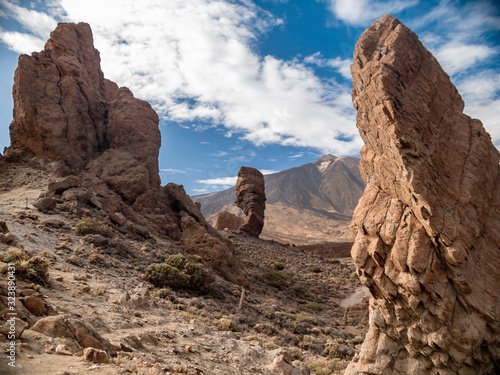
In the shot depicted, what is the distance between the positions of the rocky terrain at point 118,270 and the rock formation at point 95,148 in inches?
4.7

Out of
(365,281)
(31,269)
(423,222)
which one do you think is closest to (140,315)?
(31,269)

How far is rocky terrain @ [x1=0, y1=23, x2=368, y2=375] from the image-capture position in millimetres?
6748

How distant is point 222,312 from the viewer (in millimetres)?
14688

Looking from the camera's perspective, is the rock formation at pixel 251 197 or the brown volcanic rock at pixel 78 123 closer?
the brown volcanic rock at pixel 78 123

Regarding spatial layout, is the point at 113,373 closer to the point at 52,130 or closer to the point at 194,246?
the point at 194,246

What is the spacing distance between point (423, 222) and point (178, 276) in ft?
42.0

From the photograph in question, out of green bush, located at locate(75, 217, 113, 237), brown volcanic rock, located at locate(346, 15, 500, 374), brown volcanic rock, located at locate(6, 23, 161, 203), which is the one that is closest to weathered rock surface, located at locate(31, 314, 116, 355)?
brown volcanic rock, located at locate(346, 15, 500, 374)

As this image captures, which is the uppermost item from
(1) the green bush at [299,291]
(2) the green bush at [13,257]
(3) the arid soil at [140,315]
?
(2) the green bush at [13,257]

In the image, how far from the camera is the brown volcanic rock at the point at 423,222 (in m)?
6.91

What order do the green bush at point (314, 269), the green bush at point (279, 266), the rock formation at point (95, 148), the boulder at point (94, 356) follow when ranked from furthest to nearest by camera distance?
1. the green bush at point (314, 269)
2. the green bush at point (279, 266)
3. the rock formation at point (95, 148)
4. the boulder at point (94, 356)

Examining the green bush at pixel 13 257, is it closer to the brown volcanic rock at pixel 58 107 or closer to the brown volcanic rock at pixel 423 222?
the brown volcanic rock at pixel 423 222

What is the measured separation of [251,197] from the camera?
53.8 m

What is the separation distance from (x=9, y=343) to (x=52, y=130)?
25645 millimetres

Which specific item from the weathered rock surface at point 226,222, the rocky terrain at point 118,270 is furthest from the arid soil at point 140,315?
the weathered rock surface at point 226,222
